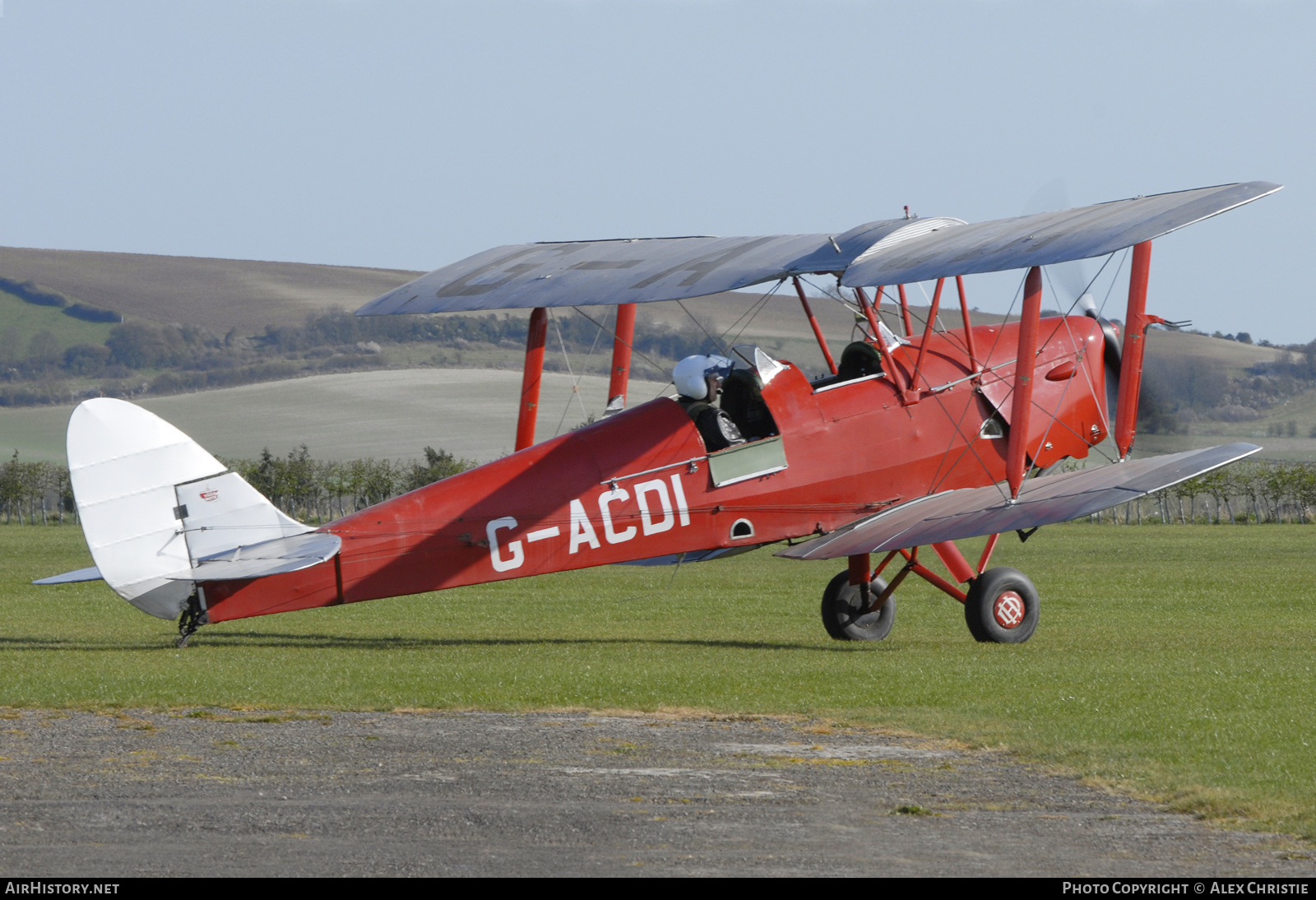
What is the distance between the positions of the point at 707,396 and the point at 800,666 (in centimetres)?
222

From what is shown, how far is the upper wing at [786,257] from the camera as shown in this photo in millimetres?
10727

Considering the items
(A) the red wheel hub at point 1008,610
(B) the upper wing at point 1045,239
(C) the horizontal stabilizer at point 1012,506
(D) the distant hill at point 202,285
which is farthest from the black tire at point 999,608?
(D) the distant hill at point 202,285

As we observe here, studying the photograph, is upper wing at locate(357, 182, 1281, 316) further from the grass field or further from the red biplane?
the grass field

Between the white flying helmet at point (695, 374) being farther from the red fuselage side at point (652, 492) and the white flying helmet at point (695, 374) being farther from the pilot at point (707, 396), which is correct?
the red fuselage side at point (652, 492)

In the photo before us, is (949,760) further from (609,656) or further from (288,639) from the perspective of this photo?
(288,639)

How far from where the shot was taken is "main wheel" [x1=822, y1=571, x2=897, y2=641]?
42.0 ft

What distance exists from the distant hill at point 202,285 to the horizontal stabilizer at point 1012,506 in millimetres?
89596

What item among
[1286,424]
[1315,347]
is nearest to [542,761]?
[1286,424]

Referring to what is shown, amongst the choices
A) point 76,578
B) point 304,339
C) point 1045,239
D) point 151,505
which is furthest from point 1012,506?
point 304,339

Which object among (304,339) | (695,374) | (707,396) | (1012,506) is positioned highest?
(304,339)

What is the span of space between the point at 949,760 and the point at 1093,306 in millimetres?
7952

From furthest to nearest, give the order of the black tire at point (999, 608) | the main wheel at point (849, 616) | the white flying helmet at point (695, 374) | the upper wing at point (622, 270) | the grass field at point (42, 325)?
the grass field at point (42, 325) < the main wheel at point (849, 616) < the upper wing at point (622, 270) < the black tire at point (999, 608) < the white flying helmet at point (695, 374)

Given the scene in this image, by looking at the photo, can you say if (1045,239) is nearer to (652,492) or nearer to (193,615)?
(652,492)

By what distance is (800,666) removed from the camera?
1094cm
